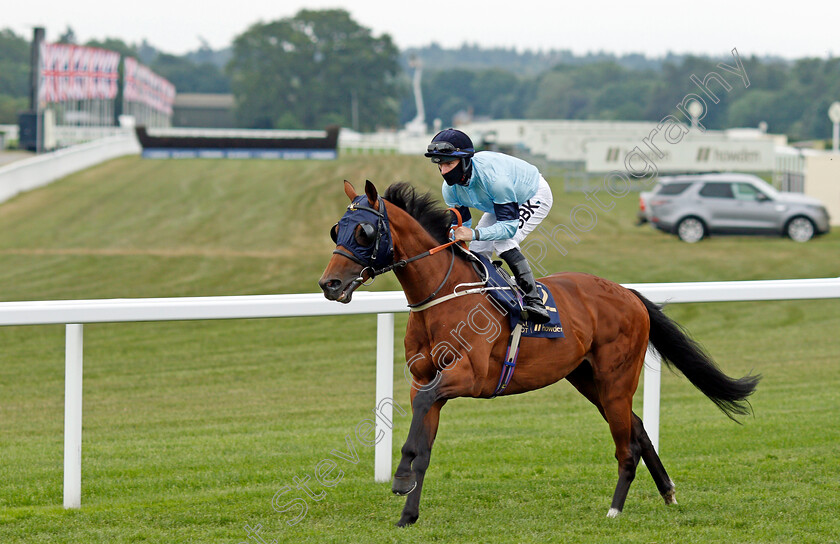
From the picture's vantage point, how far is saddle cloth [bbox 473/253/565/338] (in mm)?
4465

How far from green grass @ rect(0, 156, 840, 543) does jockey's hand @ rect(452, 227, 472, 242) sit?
4.07ft

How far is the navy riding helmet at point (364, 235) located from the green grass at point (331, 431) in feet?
3.74

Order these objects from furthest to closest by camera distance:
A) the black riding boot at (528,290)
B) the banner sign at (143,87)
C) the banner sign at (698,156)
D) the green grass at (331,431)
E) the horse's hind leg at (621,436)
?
the banner sign at (143,87)
the banner sign at (698,156)
the horse's hind leg at (621,436)
the black riding boot at (528,290)
the green grass at (331,431)

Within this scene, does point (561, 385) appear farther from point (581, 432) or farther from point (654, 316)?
point (654, 316)

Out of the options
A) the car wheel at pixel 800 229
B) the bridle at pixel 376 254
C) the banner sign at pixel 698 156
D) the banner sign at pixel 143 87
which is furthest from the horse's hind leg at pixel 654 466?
the banner sign at pixel 143 87

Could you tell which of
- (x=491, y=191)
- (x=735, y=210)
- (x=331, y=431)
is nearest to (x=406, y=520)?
(x=491, y=191)

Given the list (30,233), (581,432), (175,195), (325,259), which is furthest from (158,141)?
(581,432)

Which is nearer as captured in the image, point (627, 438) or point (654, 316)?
point (627, 438)

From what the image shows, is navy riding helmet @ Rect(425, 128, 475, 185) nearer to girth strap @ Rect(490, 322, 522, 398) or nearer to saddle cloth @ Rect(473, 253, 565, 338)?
saddle cloth @ Rect(473, 253, 565, 338)

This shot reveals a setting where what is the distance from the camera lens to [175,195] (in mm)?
26922

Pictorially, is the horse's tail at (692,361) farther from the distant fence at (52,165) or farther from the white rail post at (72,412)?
the distant fence at (52,165)

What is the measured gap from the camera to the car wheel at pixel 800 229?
69.3 feet

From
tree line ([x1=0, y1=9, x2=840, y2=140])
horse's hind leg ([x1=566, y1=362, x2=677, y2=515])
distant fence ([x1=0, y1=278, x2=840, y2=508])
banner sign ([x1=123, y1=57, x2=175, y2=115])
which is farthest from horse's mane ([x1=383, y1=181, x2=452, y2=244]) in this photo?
tree line ([x1=0, y1=9, x2=840, y2=140])

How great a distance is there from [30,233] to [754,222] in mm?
14977
